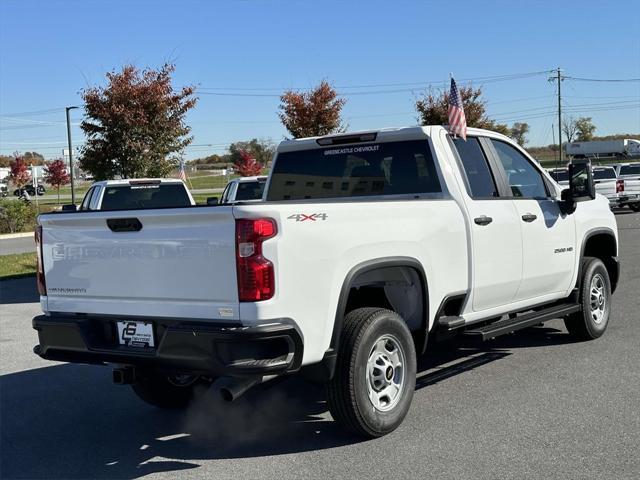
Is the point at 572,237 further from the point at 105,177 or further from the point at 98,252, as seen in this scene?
the point at 105,177

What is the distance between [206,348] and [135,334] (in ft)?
2.20

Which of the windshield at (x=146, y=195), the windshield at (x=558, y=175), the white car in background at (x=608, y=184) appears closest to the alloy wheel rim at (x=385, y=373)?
the windshield at (x=146, y=195)

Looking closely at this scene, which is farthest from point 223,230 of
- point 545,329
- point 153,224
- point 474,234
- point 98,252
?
point 545,329

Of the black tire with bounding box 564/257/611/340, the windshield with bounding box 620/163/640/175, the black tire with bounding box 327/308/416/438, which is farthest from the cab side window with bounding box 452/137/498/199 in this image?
the windshield with bounding box 620/163/640/175

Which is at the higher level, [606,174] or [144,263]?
[606,174]

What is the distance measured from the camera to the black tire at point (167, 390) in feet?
18.5

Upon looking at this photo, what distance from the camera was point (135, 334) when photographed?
4.50m

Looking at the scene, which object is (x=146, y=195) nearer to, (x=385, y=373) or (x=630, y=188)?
(x=385, y=373)

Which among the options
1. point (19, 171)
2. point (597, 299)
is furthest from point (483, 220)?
point (19, 171)

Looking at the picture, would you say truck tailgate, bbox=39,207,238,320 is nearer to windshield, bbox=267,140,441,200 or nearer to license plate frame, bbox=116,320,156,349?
license plate frame, bbox=116,320,156,349

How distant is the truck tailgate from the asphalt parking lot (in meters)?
0.99

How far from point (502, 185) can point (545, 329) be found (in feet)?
8.55

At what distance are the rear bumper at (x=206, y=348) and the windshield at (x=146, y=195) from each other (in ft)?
25.5

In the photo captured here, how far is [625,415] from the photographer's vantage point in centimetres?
504
